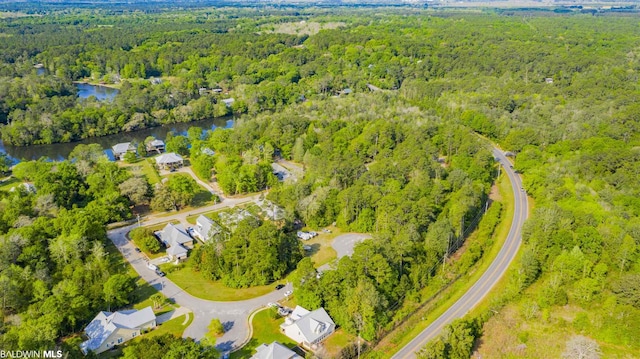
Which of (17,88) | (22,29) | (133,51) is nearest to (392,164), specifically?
(17,88)

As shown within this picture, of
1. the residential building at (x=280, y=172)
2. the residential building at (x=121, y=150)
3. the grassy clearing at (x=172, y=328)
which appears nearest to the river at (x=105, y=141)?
the residential building at (x=121, y=150)

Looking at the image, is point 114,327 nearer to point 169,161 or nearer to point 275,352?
point 275,352

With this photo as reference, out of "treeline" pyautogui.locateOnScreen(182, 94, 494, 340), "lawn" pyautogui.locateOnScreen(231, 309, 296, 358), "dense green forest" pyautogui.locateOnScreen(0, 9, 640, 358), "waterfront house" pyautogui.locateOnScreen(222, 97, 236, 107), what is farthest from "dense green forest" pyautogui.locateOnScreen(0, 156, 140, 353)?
"waterfront house" pyautogui.locateOnScreen(222, 97, 236, 107)

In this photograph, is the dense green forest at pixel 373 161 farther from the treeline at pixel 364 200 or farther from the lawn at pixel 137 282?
the lawn at pixel 137 282

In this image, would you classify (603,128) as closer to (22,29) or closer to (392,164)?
(392,164)

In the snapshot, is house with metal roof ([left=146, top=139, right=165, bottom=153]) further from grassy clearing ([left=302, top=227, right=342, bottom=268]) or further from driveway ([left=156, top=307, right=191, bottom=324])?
driveway ([left=156, top=307, right=191, bottom=324])

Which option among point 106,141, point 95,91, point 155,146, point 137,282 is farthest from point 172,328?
point 95,91

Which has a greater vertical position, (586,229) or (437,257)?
(586,229)
